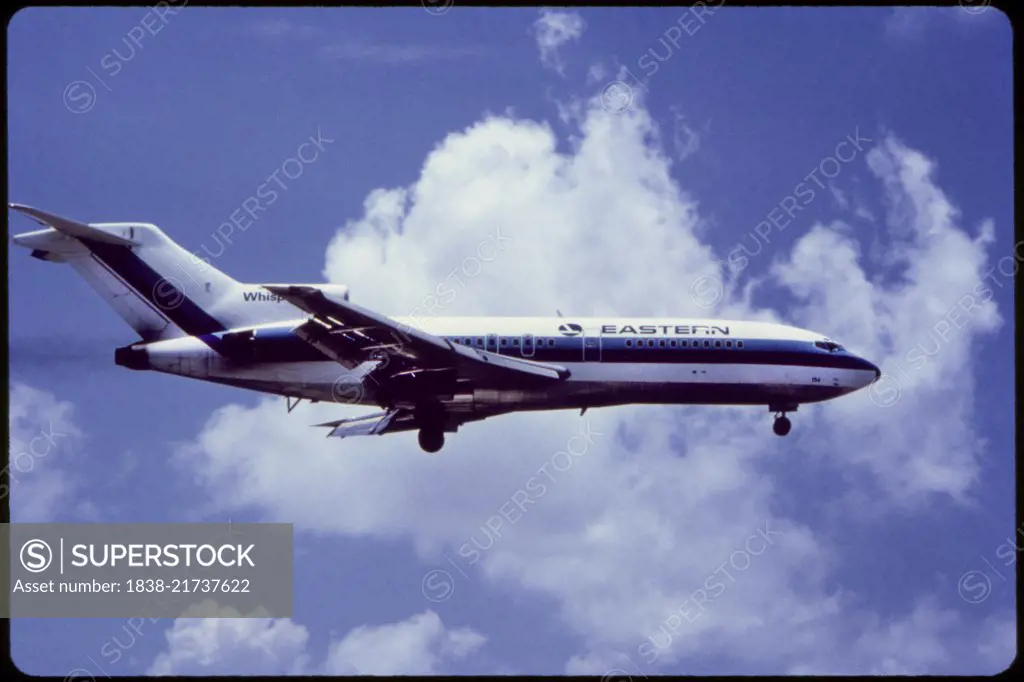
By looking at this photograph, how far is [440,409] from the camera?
33.7 metres

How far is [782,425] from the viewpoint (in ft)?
119

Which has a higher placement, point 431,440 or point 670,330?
point 670,330

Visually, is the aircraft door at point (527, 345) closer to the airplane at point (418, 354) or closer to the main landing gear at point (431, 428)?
the airplane at point (418, 354)

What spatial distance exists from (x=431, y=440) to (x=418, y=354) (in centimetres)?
312

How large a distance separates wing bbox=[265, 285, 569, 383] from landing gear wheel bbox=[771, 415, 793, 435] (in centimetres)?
655

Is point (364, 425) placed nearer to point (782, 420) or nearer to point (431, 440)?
point (431, 440)

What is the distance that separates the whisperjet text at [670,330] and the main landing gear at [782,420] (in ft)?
8.60

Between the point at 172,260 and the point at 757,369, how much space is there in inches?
626

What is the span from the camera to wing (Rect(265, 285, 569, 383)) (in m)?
29.3

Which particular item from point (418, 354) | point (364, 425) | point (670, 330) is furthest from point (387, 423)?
point (670, 330)

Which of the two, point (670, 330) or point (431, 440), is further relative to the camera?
point (670, 330)

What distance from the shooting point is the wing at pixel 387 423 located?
3409cm

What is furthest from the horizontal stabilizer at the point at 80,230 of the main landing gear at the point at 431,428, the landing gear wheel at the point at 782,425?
the landing gear wheel at the point at 782,425

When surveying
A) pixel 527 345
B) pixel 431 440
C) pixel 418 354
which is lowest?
pixel 431 440
